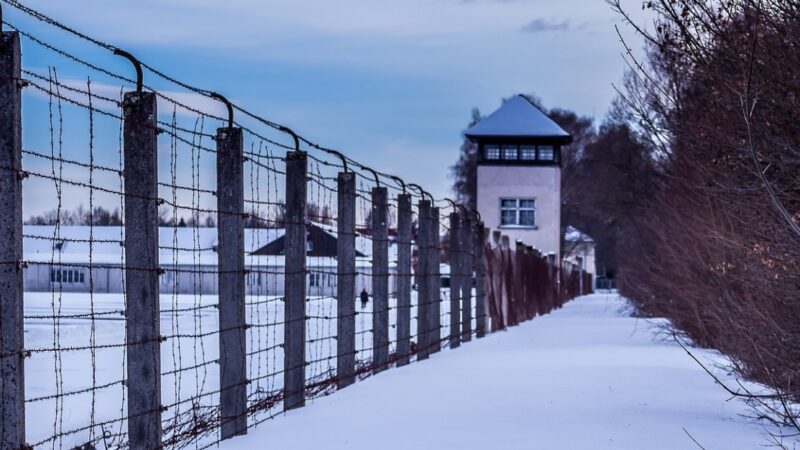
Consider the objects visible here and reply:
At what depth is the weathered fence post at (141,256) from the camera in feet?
22.4

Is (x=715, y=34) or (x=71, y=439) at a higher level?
(x=715, y=34)

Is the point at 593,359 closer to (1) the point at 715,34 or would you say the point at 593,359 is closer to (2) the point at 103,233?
(1) the point at 715,34

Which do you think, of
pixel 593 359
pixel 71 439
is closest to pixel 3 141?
pixel 71 439

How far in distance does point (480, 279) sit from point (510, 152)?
30.1m

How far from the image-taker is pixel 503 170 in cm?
5144

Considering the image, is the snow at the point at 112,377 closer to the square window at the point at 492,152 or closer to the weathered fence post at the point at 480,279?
the weathered fence post at the point at 480,279

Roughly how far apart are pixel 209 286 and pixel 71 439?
5535 centimetres

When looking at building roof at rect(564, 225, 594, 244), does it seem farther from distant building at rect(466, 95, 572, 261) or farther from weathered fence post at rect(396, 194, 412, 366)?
weathered fence post at rect(396, 194, 412, 366)

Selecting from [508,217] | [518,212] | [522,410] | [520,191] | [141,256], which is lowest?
[522,410]

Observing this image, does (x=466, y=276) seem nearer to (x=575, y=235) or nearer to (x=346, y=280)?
(x=346, y=280)

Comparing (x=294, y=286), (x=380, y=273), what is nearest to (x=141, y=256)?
(x=294, y=286)

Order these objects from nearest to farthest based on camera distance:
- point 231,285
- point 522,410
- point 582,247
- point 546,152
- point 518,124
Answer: point 231,285 < point 522,410 < point 546,152 < point 518,124 < point 582,247

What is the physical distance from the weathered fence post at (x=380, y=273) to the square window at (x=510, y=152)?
38806mm

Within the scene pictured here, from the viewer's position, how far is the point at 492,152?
5191cm
